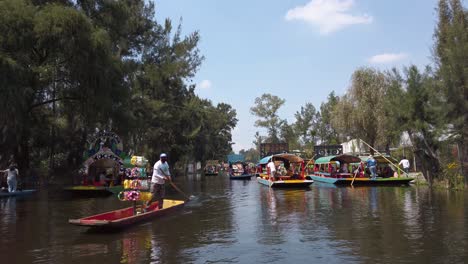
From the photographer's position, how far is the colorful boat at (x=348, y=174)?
31.0 meters

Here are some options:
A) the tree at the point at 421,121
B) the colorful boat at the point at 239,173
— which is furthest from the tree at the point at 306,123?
the tree at the point at 421,121

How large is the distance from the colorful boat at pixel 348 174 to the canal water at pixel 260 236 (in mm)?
12546

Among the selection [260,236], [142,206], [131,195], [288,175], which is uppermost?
[288,175]

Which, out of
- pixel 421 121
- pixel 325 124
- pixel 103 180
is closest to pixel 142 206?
pixel 103 180

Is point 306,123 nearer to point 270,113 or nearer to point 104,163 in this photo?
point 270,113

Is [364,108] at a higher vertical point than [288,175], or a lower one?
higher

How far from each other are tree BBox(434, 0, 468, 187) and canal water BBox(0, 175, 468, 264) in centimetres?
641

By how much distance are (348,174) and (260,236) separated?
969 inches

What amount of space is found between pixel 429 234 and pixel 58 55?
21.9 metres

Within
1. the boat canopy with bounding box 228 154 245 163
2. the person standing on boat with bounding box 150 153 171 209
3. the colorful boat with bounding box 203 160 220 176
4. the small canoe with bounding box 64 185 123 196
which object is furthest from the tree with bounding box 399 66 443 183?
the colorful boat with bounding box 203 160 220 176

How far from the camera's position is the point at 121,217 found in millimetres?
14086

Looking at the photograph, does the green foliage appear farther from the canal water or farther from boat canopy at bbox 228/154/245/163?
boat canopy at bbox 228/154/245/163

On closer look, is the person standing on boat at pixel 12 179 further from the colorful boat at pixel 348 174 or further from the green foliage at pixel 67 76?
the colorful boat at pixel 348 174

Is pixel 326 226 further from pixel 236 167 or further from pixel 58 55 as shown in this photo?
pixel 236 167
